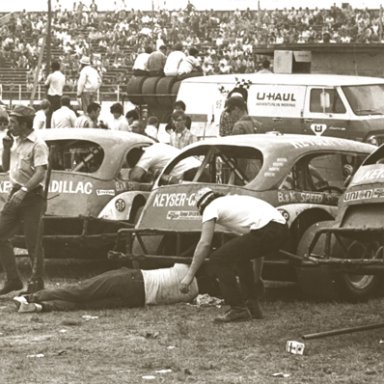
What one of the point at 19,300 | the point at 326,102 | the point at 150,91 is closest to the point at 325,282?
the point at 19,300

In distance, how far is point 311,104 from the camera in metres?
25.4

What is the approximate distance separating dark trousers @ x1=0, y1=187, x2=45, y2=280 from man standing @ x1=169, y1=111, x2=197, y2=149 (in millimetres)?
6050

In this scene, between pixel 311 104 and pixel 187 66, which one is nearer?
pixel 311 104

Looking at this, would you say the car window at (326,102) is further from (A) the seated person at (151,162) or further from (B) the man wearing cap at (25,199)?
(B) the man wearing cap at (25,199)

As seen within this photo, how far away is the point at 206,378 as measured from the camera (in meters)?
8.91

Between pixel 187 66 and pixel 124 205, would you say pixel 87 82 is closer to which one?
pixel 187 66

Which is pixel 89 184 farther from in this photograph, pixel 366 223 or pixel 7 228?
pixel 366 223

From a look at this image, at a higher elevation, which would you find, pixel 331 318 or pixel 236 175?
pixel 236 175

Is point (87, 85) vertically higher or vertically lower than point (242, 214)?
lower

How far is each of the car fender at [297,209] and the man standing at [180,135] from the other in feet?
20.4

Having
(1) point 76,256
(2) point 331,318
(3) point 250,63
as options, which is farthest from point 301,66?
(2) point 331,318

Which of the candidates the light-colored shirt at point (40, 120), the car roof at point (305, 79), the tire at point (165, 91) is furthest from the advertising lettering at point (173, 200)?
the tire at point (165, 91)

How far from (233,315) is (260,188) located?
1.69 meters

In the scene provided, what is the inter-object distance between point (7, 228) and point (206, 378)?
14.4 ft
